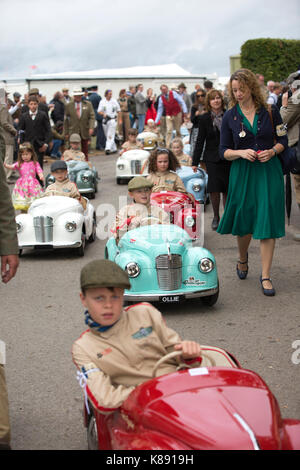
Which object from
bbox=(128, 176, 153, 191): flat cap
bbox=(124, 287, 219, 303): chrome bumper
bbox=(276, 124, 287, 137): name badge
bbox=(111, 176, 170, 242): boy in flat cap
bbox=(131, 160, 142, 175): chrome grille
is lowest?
bbox=(131, 160, 142, 175): chrome grille

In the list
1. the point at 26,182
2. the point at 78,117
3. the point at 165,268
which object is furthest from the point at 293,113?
the point at 78,117

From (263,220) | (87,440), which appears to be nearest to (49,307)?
(263,220)

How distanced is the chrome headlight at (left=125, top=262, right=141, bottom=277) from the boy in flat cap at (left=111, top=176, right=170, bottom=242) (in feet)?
2.49

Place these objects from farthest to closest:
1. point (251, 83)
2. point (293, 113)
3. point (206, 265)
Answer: point (293, 113)
point (251, 83)
point (206, 265)

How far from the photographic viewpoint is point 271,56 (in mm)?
30703

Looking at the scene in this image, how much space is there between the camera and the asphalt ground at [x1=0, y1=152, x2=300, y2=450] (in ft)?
15.5

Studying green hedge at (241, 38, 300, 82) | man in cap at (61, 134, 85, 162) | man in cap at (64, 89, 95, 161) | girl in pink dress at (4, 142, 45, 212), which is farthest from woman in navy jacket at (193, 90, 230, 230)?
green hedge at (241, 38, 300, 82)

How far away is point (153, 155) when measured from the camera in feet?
33.5

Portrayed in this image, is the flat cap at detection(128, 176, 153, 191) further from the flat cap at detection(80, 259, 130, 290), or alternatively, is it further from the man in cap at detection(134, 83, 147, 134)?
the man in cap at detection(134, 83, 147, 134)

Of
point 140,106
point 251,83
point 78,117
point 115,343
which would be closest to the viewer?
point 115,343

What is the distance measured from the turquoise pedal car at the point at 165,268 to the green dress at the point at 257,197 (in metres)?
0.63

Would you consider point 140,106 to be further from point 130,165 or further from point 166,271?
point 166,271

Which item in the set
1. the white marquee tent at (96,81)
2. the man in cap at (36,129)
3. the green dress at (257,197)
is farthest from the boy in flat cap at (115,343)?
the white marquee tent at (96,81)

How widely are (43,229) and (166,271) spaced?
349cm
